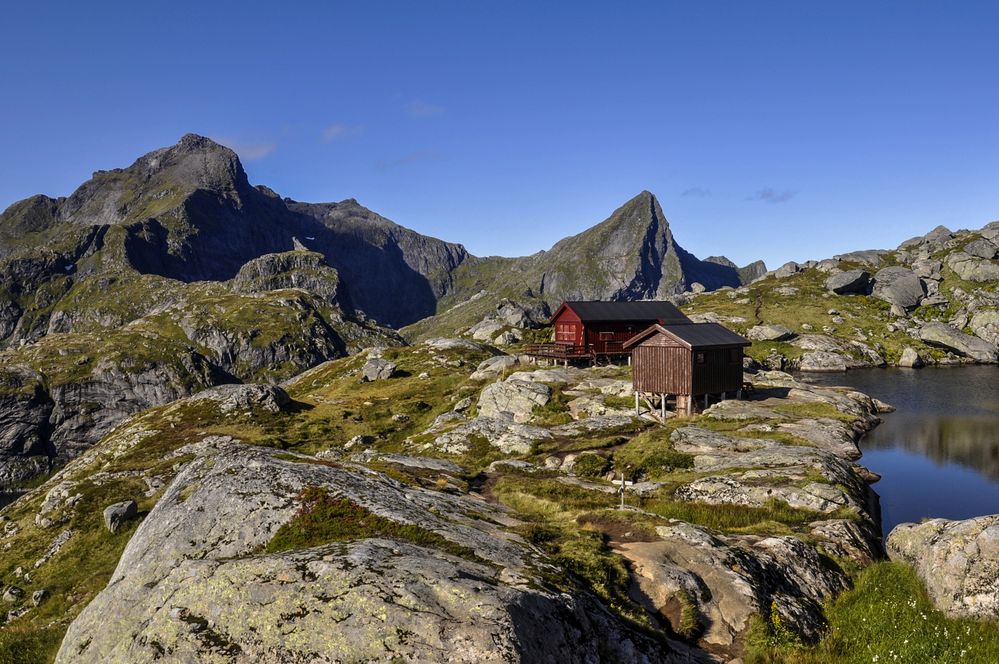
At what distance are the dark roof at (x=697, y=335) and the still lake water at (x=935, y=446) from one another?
49.7ft

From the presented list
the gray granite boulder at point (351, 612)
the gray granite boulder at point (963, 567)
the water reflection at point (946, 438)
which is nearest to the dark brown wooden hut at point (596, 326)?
the water reflection at point (946, 438)

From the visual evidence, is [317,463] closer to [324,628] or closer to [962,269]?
[324,628]

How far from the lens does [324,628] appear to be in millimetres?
10055

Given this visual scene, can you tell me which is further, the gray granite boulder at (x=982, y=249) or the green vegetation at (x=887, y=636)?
the gray granite boulder at (x=982, y=249)

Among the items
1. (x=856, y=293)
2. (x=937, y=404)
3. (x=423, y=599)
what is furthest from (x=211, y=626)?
(x=856, y=293)

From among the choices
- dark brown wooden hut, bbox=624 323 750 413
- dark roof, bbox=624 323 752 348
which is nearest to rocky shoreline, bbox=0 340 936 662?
dark brown wooden hut, bbox=624 323 750 413

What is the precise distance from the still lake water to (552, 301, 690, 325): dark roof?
2965 cm

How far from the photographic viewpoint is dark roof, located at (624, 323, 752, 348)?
176ft

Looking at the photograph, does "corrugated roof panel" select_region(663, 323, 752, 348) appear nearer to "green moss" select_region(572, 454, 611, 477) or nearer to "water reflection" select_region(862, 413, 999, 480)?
"water reflection" select_region(862, 413, 999, 480)

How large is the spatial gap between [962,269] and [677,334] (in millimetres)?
144848

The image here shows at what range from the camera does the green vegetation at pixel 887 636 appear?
42.1 feet

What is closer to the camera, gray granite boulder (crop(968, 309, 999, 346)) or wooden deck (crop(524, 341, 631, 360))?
wooden deck (crop(524, 341, 631, 360))

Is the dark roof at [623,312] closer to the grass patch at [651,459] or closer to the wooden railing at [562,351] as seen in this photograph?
the wooden railing at [562,351]

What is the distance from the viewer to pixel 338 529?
596 inches
